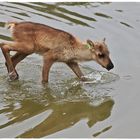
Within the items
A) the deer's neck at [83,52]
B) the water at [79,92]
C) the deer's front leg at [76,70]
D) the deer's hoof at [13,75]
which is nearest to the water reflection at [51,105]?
the water at [79,92]

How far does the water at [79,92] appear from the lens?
363 inches

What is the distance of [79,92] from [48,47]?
117cm

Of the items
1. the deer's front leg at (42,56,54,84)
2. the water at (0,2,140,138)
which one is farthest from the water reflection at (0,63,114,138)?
the deer's front leg at (42,56,54,84)

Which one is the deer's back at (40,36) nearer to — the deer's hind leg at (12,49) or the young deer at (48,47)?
the young deer at (48,47)

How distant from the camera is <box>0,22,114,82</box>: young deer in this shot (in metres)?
11.4

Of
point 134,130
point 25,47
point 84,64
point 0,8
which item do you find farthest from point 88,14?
point 134,130

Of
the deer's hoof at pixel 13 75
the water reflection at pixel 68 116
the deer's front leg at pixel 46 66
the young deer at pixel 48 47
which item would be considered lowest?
the water reflection at pixel 68 116

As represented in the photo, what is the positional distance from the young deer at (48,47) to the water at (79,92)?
0.33 meters

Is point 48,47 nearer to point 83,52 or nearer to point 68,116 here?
point 83,52

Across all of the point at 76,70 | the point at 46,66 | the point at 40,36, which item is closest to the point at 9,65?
the point at 46,66

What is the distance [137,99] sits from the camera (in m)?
10.5

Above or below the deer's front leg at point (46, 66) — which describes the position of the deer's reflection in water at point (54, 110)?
below

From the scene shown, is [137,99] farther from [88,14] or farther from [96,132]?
[88,14]

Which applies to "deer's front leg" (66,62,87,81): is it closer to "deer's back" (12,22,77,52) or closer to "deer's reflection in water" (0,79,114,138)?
"deer's back" (12,22,77,52)
